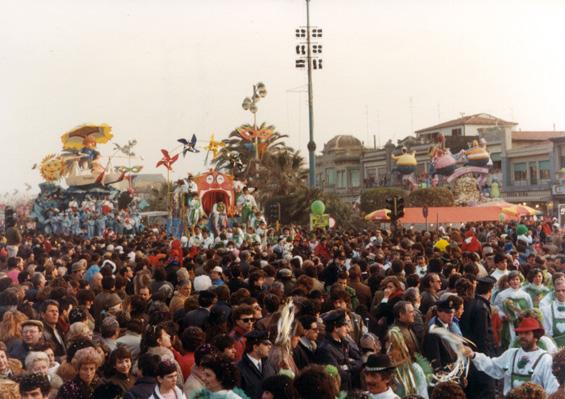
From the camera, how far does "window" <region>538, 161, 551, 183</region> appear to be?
175ft

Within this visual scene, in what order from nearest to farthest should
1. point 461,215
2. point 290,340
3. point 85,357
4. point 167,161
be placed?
point 85,357, point 290,340, point 461,215, point 167,161

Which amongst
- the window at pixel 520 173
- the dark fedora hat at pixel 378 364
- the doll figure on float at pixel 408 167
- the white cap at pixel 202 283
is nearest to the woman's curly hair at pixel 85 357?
the dark fedora hat at pixel 378 364

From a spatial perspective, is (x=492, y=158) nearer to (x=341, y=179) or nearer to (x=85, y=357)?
(x=341, y=179)

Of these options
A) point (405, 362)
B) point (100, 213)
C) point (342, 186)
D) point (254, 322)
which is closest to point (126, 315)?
point (254, 322)

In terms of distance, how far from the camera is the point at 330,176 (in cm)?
7388

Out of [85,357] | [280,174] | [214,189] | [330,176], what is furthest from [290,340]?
[330,176]

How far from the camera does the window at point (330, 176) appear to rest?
241 feet

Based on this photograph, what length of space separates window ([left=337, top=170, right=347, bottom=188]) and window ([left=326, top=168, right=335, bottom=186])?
74 cm

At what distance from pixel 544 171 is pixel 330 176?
24174 mm

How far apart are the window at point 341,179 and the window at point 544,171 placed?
21484mm

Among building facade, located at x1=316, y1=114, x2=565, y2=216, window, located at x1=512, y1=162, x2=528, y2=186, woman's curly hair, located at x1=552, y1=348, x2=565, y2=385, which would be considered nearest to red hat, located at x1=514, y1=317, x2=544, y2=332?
woman's curly hair, located at x1=552, y1=348, x2=565, y2=385

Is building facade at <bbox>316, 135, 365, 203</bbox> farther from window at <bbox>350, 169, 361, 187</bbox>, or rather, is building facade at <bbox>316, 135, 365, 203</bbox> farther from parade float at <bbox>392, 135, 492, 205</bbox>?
parade float at <bbox>392, 135, 492, 205</bbox>

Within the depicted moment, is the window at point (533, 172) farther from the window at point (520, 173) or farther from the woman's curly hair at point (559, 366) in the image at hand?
the woman's curly hair at point (559, 366)

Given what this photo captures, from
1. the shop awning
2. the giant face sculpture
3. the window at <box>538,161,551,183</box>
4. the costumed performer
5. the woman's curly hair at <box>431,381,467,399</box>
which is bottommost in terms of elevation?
the costumed performer
